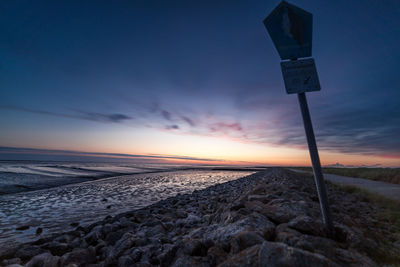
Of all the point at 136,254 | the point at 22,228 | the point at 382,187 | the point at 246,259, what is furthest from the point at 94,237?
Answer: the point at 382,187

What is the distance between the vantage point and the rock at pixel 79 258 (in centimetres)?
295

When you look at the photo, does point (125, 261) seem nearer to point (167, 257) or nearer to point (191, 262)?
point (167, 257)

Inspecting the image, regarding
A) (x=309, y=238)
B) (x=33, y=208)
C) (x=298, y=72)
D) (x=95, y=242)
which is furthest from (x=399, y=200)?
(x=33, y=208)

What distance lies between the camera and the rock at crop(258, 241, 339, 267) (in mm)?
1746

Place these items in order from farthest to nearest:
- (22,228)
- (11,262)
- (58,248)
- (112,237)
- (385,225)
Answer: (22,228) < (385,225) < (112,237) < (58,248) < (11,262)

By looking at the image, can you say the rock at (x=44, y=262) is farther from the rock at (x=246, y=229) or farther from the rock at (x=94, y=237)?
the rock at (x=246, y=229)

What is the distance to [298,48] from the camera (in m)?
2.67

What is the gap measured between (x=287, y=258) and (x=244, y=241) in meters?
0.67

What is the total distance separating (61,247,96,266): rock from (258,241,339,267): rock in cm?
306

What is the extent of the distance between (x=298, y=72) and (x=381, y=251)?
2812mm

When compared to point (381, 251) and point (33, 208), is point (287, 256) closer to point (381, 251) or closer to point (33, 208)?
point (381, 251)

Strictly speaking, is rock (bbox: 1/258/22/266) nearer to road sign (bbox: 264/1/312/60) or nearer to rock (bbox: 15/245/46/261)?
rock (bbox: 15/245/46/261)

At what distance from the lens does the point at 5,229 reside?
16.9ft

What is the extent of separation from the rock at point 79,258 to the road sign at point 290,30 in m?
4.80
